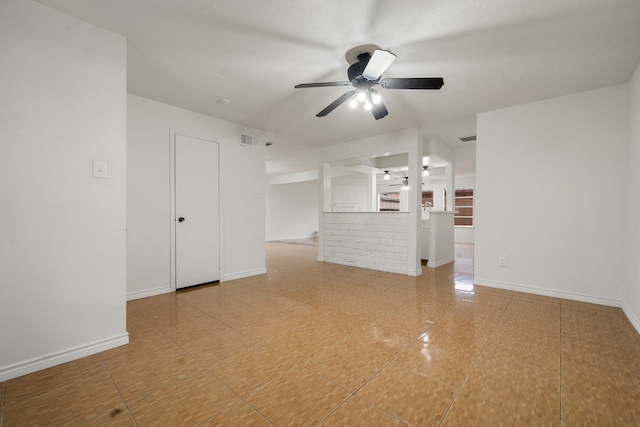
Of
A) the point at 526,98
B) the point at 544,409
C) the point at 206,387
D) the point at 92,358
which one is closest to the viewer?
the point at 544,409

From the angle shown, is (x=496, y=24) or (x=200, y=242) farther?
(x=200, y=242)

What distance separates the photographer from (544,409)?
1418 mm

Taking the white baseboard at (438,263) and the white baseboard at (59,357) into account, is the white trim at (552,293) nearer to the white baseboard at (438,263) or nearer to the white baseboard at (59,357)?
the white baseboard at (438,263)

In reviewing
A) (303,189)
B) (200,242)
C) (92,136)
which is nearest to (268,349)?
(92,136)

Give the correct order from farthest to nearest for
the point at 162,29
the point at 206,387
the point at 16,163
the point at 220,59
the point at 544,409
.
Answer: the point at 220,59 < the point at 162,29 < the point at 16,163 < the point at 206,387 < the point at 544,409

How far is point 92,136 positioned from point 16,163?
18.1 inches

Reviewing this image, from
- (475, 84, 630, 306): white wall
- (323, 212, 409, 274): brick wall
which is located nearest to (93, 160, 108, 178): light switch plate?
(323, 212, 409, 274): brick wall

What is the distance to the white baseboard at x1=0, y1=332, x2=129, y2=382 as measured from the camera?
170 centimetres

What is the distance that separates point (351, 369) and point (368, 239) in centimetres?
345

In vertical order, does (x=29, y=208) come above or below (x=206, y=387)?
above

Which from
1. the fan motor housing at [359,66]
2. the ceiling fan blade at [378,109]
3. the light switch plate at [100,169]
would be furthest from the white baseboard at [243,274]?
the fan motor housing at [359,66]

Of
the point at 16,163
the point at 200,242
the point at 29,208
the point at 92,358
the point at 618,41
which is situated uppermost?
the point at 618,41

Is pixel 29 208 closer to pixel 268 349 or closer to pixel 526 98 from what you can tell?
pixel 268 349

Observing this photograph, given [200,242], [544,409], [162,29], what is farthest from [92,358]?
[544,409]
